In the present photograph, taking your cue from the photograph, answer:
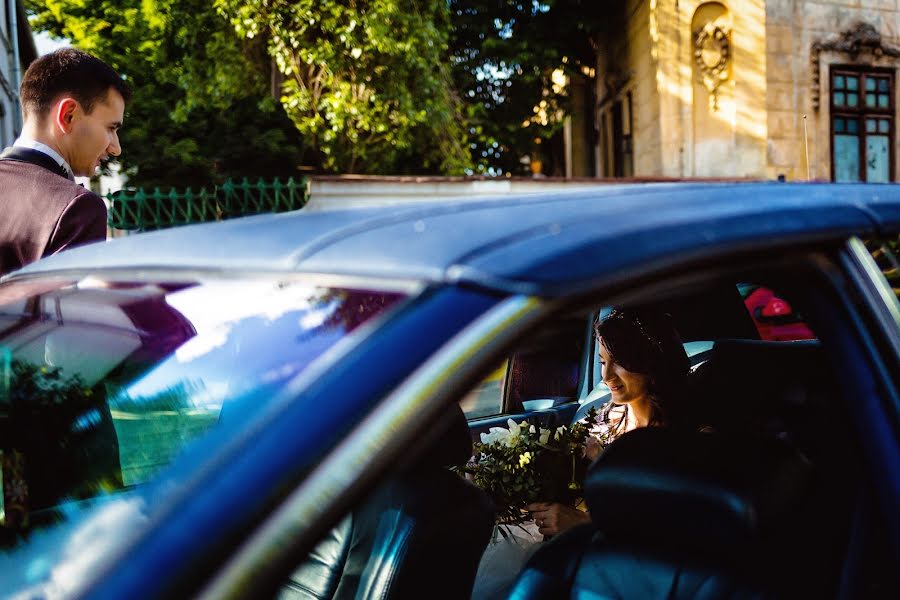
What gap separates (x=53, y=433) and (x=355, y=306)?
27.2 inches

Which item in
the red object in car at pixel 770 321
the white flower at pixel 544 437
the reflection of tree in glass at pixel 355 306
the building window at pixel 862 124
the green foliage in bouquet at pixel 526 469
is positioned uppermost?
the building window at pixel 862 124

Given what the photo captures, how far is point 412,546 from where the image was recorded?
1.61 m

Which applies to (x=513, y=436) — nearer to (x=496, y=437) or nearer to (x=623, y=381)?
(x=496, y=437)

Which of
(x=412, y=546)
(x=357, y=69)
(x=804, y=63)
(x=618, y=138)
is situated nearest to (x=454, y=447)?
(x=412, y=546)

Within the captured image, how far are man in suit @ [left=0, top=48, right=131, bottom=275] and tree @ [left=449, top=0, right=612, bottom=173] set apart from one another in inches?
556

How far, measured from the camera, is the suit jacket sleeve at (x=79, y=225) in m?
2.30

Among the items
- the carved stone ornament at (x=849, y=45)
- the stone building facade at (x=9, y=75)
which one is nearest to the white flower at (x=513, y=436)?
the stone building facade at (x=9, y=75)

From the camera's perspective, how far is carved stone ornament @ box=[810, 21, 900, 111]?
17641 mm

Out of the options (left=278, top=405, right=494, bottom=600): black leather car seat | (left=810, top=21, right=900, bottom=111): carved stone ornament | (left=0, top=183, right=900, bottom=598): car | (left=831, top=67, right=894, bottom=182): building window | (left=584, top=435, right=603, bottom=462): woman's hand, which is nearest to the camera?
→ (left=0, top=183, right=900, bottom=598): car

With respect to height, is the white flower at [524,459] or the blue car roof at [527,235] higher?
the blue car roof at [527,235]

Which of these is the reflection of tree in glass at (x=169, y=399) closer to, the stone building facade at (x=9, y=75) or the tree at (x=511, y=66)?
the tree at (x=511, y=66)

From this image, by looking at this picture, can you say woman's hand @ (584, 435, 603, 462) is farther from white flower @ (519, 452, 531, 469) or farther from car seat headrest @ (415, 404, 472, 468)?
car seat headrest @ (415, 404, 472, 468)

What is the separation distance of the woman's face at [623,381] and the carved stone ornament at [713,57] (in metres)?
15.8

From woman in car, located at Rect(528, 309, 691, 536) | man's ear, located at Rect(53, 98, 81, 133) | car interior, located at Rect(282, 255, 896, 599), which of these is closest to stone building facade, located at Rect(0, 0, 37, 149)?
man's ear, located at Rect(53, 98, 81, 133)
